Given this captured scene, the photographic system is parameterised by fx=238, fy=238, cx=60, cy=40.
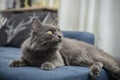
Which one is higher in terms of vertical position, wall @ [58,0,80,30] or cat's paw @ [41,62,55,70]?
wall @ [58,0,80,30]

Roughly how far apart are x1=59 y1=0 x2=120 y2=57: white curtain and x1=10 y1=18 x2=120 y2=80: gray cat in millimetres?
500

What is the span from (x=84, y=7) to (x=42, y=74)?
126cm

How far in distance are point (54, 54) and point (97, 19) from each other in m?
0.94

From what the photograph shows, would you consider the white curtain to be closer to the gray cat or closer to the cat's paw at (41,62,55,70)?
the gray cat

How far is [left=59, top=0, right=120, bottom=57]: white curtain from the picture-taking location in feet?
6.72

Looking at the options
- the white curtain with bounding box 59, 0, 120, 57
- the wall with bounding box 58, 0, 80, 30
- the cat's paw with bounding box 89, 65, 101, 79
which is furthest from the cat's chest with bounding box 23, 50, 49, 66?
the wall with bounding box 58, 0, 80, 30

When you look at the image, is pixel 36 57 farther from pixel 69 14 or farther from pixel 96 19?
pixel 69 14

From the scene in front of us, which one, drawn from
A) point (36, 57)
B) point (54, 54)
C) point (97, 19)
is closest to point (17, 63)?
point (36, 57)

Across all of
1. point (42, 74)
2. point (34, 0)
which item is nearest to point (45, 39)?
point (42, 74)

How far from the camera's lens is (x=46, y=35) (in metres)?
1.32

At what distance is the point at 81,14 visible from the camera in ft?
7.65

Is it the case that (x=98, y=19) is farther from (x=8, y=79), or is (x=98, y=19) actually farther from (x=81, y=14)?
(x=8, y=79)

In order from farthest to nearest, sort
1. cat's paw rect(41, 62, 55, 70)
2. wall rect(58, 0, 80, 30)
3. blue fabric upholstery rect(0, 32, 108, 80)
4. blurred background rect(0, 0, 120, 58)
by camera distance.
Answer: wall rect(58, 0, 80, 30), blurred background rect(0, 0, 120, 58), cat's paw rect(41, 62, 55, 70), blue fabric upholstery rect(0, 32, 108, 80)

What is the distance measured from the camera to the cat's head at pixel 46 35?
1.32m
